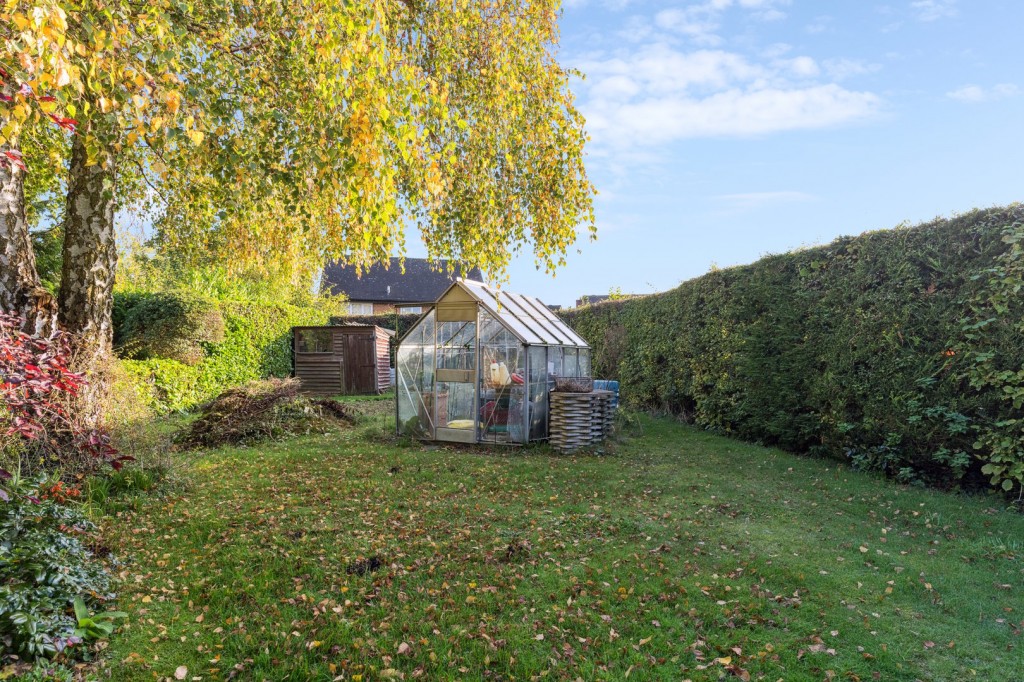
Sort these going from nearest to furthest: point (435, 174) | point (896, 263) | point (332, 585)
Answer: point (332, 585), point (435, 174), point (896, 263)

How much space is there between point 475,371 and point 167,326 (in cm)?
892

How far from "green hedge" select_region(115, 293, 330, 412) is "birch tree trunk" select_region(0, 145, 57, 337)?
4.56 metres

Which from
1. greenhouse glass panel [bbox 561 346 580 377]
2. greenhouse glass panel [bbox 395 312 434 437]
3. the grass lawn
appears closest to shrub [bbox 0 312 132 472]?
the grass lawn

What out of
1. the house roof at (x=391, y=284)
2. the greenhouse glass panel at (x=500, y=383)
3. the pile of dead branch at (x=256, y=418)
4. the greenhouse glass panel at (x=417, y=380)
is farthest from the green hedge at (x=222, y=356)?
the house roof at (x=391, y=284)

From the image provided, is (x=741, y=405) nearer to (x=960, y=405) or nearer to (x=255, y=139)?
(x=960, y=405)

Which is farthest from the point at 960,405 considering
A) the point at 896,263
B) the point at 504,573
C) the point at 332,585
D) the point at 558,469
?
the point at 332,585

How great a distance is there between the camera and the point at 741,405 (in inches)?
436

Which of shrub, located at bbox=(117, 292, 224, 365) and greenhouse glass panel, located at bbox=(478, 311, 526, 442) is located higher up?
shrub, located at bbox=(117, 292, 224, 365)

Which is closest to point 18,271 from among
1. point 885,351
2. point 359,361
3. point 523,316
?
point 523,316

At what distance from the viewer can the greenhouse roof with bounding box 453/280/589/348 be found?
10945mm

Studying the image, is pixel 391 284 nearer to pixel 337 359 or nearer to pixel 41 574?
pixel 337 359

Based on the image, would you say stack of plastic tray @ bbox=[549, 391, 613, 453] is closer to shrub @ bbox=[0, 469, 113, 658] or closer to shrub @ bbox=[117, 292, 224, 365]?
shrub @ bbox=[0, 469, 113, 658]

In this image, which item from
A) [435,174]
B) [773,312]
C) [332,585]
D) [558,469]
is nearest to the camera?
[332,585]

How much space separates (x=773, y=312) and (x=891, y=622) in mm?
6890
